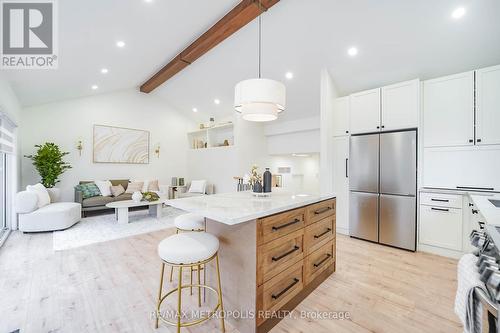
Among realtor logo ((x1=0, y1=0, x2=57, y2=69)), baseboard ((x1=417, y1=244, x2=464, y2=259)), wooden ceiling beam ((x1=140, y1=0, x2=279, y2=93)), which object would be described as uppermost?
wooden ceiling beam ((x1=140, y1=0, x2=279, y2=93))

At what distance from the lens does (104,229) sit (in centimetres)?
409

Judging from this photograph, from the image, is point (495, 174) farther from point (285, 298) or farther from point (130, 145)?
point (130, 145)

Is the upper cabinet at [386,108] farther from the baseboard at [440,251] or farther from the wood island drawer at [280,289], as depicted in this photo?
the wood island drawer at [280,289]

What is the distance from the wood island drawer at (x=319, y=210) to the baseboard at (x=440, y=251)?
5.60ft

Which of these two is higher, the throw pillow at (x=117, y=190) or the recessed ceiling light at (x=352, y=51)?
the recessed ceiling light at (x=352, y=51)

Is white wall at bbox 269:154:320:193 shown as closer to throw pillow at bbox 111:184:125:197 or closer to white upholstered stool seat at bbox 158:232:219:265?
throw pillow at bbox 111:184:125:197

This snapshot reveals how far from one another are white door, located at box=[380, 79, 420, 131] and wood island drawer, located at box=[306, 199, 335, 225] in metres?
1.73

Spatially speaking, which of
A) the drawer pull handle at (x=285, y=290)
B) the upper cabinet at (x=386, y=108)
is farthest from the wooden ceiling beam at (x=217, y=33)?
the drawer pull handle at (x=285, y=290)

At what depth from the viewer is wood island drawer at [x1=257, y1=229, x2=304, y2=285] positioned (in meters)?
1.53

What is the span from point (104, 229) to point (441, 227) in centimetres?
547

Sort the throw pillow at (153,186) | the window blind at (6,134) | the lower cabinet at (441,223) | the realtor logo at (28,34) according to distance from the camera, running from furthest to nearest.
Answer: the throw pillow at (153,186), the window blind at (6,134), the lower cabinet at (441,223), the realtor logo at (28,34)

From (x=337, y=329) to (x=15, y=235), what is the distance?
200 inches

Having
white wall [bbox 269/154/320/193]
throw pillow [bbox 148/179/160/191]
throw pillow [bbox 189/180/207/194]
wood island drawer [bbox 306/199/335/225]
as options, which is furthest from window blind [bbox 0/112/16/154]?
white wall [bbox 269/154/320/193]

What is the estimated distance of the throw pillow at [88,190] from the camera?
16.4ft
